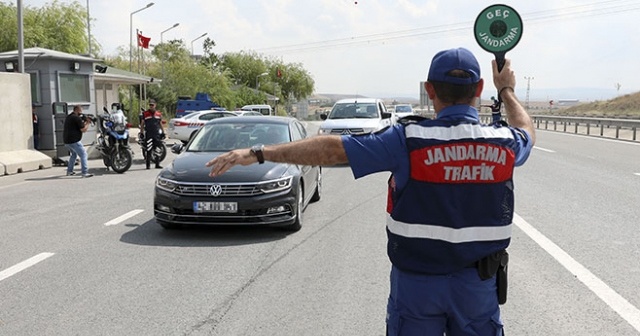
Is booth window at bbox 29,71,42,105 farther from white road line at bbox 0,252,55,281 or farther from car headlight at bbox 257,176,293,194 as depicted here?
car headlight at bbox 257,176,293,194

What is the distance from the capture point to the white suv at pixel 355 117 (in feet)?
61.5

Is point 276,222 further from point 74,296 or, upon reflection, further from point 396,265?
Result: point 396,265

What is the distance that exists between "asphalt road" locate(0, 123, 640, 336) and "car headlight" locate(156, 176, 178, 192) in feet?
2.01

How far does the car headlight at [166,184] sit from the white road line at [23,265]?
1.54m

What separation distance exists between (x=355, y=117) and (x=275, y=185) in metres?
12.8

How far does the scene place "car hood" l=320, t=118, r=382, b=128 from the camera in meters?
18.8

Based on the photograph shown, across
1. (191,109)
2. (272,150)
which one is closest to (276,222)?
(272,150)

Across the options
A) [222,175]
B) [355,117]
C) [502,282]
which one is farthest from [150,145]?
[502,282]

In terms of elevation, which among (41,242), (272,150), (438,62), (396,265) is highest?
(438,62)

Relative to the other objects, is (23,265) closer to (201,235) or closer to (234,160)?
(201,235)

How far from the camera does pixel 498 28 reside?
Result: 3959 mm

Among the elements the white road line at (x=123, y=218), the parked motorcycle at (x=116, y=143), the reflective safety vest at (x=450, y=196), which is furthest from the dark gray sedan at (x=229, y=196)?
the parked motorcycle at (x=116, y=143)

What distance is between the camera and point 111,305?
5.29 m

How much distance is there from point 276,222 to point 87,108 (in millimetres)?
13902
